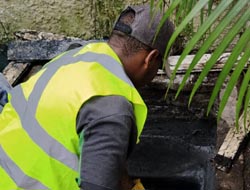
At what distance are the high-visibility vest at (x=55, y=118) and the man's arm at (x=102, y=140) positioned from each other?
0.04m

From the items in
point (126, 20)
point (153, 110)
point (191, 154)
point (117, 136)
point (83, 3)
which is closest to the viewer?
point (117, 136)

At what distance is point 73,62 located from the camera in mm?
2160

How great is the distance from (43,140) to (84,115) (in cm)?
20

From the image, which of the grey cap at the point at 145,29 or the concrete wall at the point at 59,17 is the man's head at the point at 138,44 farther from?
the concrete wall at the point at 59,17

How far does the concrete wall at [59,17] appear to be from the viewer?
14.9 ft

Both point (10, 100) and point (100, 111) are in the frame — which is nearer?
point (100, 111)

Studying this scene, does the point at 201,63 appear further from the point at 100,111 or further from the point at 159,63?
the point at 100,111

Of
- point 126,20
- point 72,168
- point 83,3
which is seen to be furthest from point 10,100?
point 83,3

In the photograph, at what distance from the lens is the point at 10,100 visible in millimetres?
2256

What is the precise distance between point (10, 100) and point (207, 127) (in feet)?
5.95

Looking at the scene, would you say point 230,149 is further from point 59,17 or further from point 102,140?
point 59,17

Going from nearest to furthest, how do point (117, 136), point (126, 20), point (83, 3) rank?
point (117, 136) → point (126, 20) → point (83, 3)

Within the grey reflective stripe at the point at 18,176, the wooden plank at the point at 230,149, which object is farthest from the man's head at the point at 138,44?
the wooden plank at the point at 230,149

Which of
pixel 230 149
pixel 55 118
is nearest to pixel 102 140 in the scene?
pixel 55 118
